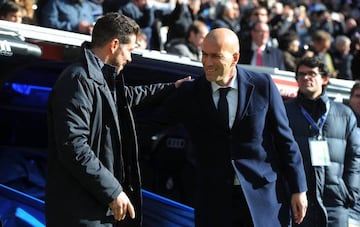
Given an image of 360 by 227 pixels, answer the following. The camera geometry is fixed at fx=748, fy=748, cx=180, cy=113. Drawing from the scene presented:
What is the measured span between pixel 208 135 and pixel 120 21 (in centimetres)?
83

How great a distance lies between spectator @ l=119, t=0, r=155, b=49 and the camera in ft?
29.9

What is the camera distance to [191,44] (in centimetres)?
898

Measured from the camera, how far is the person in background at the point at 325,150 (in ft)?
16.6

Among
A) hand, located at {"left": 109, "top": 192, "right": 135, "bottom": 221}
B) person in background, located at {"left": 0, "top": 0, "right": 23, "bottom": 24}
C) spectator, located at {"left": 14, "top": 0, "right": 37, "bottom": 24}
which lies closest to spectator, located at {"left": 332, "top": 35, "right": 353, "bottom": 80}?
spectator, located at {"left": 14, "top": 0, "right": 37, "bottom": 24}

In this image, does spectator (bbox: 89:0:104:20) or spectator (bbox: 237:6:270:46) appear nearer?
spectator (bbox: 89:0:104:20)

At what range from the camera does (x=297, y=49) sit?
34.5 feet

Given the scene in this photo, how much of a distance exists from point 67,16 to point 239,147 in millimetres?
4578

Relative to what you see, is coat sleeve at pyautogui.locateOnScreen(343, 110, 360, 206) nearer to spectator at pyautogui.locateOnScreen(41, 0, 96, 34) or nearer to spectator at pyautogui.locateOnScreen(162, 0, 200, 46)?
spectator at pyautogui.locateOnScreen(41, 0, 96, 34)

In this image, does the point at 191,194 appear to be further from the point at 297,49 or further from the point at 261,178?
the point at 297,49

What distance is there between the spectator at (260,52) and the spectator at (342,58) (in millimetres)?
2222

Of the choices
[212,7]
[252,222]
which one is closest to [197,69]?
[252,222]

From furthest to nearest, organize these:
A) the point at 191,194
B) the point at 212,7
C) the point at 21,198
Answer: the point at 212,7 < the point at 191,194 < the point at 21,198

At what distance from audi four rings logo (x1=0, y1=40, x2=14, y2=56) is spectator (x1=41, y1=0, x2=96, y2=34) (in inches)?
138

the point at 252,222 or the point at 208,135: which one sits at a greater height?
the point at 208,135
